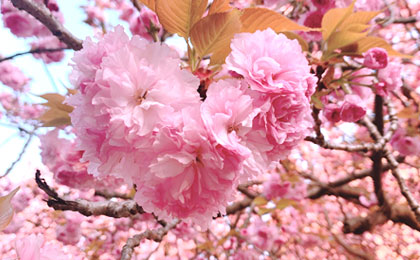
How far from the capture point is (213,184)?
21.9 inches

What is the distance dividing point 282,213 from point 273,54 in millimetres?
3641

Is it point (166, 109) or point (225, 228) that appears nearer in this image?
point (166, 109)

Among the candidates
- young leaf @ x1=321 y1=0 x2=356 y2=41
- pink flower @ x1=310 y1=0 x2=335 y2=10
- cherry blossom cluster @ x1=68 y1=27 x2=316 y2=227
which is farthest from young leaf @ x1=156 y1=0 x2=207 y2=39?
pink flower @ x1=310 y1=0 x2=335 y2=10

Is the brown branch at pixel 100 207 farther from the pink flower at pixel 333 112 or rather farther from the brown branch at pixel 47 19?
the pink flower at pixel 333 112

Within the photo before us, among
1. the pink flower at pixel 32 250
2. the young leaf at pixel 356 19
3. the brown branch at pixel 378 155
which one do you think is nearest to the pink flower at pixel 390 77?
the young leaf at pixel 356 19

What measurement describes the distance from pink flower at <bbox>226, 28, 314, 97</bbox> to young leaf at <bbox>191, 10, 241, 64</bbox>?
60mm

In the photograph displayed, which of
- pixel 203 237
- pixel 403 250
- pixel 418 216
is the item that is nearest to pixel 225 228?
pixel 203 237

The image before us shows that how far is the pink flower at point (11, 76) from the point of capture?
4739 millimetres

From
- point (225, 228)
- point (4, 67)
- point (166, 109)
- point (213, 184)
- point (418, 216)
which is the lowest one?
point (225, 228)

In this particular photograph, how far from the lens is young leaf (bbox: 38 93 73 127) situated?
1.02 meters

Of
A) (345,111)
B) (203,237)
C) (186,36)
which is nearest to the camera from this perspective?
(186,36)

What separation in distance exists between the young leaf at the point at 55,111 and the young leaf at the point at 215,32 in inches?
23.0

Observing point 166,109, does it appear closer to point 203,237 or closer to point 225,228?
point 203,237

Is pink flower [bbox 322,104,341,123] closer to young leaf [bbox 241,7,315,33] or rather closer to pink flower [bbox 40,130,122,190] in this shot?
young leaf [bbox 241,7,315,33]
